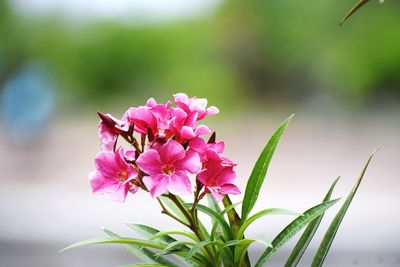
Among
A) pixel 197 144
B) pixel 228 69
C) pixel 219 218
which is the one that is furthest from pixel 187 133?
pixel 228 69

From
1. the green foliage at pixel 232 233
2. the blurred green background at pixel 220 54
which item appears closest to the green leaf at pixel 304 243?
the green foliage at pixel 232 233

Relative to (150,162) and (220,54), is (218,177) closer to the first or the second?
(150,162)

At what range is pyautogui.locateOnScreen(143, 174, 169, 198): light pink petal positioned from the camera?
667mm

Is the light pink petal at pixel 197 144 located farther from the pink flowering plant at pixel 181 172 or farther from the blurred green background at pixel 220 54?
the blurred green background at pixel 220 54

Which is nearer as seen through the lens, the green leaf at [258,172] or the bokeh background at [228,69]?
the green leaf at [258,172]

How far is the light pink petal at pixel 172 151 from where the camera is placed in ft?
2.23

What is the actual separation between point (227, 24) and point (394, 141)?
586 cm

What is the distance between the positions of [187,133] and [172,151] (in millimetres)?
24

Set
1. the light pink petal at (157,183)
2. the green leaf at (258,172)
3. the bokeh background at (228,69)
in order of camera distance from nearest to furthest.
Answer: the light pink petal at (157,183)
the green leaf at (258,172)
the bokeh background at (228,69)

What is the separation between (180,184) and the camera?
0.67m

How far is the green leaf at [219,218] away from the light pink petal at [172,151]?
10 centimetres

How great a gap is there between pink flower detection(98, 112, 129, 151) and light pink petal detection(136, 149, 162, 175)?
47mm

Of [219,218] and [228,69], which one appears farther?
[228,69]

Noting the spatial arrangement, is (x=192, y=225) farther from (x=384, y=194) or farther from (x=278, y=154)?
(x=278, y=154)
